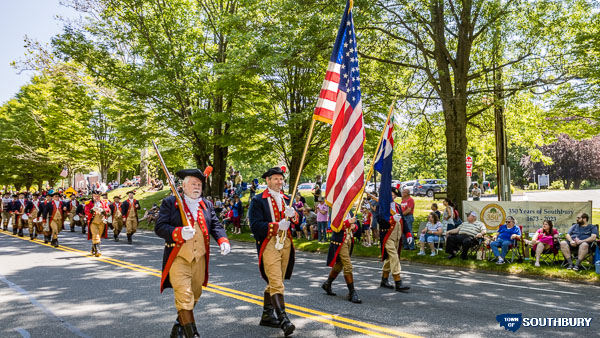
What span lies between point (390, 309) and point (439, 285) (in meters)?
2.74

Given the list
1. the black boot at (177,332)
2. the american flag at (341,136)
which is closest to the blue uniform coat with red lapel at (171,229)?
the black boot at (177,332)

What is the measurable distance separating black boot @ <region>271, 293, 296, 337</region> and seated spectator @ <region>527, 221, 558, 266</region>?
8.62 meters

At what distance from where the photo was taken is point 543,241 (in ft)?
37.8

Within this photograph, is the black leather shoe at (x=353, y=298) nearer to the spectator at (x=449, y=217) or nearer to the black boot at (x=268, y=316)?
the black boot at (x=268, y=316)

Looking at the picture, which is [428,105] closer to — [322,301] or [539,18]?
[539,18]

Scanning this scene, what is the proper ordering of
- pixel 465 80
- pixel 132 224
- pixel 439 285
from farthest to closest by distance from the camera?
pixel 132 224 → pixel 465 80 → pixel 439 285

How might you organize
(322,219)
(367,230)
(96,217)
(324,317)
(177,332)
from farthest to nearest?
(322,219)
(367,230)
(96,217)
(324,317)
(177,332)

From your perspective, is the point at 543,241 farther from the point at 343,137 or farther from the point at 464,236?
the point at 343,137

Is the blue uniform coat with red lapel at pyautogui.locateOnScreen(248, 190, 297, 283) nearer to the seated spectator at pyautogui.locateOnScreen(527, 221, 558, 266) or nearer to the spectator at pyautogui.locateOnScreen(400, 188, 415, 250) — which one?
the spectator at pyautogui.locateOnScreen(400, 188, 415, 250)

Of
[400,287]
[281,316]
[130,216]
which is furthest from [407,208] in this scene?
[130,216]

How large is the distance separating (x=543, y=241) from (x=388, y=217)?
5736 millimetres

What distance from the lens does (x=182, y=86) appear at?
22922 mm

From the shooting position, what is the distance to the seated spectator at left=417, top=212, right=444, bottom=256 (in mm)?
13250

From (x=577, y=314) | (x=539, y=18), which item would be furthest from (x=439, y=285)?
(x=539, y=18)
